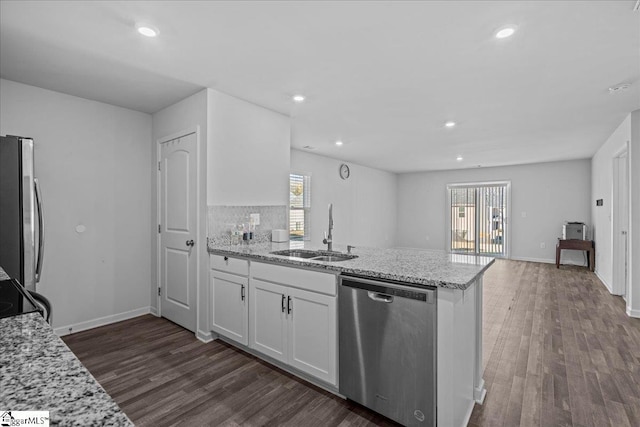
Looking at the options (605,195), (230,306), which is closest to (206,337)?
(230,306)

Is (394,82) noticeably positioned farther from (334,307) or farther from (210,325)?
(210,325)

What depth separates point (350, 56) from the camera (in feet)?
8.33

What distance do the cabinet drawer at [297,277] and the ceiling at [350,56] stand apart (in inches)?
65.5

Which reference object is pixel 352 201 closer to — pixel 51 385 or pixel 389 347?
pixel 389 347

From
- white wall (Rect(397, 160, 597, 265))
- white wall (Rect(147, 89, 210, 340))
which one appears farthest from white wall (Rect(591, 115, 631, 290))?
white wall (Rect(147, 89, 210, 340))

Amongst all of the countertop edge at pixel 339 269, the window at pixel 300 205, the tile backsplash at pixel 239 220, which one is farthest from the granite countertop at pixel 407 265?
the window at pixel 300 205

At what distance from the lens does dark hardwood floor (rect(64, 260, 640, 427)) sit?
1990 mm

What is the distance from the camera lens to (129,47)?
7.90 feet

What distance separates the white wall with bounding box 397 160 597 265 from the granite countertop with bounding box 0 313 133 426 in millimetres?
9306

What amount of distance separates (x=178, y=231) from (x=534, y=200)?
827cm

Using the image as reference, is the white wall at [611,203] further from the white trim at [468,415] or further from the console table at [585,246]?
the white trim at [468,415]

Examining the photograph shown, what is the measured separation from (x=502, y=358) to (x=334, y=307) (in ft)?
5.76

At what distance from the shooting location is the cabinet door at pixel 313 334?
2.16 metres

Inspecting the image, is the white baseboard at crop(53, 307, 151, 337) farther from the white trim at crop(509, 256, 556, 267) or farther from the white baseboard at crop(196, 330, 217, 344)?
the white trim at crop(509, 256, 556, 267)
